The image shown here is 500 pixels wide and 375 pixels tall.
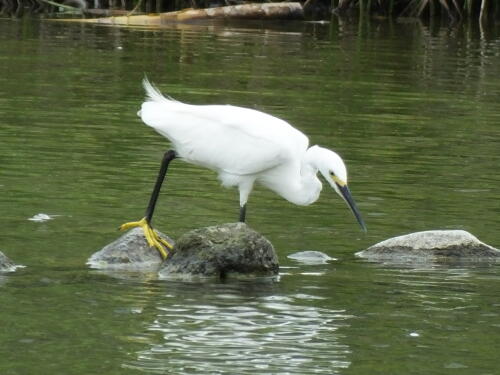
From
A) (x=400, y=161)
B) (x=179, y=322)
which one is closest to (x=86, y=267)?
(x=179, y=322)

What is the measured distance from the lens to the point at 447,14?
34.7m

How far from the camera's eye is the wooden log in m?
30.8

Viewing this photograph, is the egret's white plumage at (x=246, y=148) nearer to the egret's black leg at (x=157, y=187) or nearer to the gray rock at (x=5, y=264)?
the egret's black leg at (x=157, y=187)

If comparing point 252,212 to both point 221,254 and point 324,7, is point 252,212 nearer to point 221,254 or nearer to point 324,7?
point 221,254

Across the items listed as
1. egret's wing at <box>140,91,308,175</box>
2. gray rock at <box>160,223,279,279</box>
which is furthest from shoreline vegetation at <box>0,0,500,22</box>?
gray rock at <box>160,223,279,279</box>

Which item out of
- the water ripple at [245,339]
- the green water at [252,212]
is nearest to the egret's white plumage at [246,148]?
the green water at [252,212]

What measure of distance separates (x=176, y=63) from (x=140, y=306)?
14905 mm

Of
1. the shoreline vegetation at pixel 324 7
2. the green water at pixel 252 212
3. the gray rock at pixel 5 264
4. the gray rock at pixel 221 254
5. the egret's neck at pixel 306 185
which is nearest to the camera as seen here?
the green water at pixel 252 212

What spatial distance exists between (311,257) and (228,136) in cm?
103

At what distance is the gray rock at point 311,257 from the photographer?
10.4 meters

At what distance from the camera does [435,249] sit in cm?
1053

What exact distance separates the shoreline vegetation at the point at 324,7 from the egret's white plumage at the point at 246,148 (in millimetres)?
21817

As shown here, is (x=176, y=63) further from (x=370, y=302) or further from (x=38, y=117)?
(x=370, y=302)

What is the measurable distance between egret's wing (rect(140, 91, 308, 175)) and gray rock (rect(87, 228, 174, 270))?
0.72 meters
